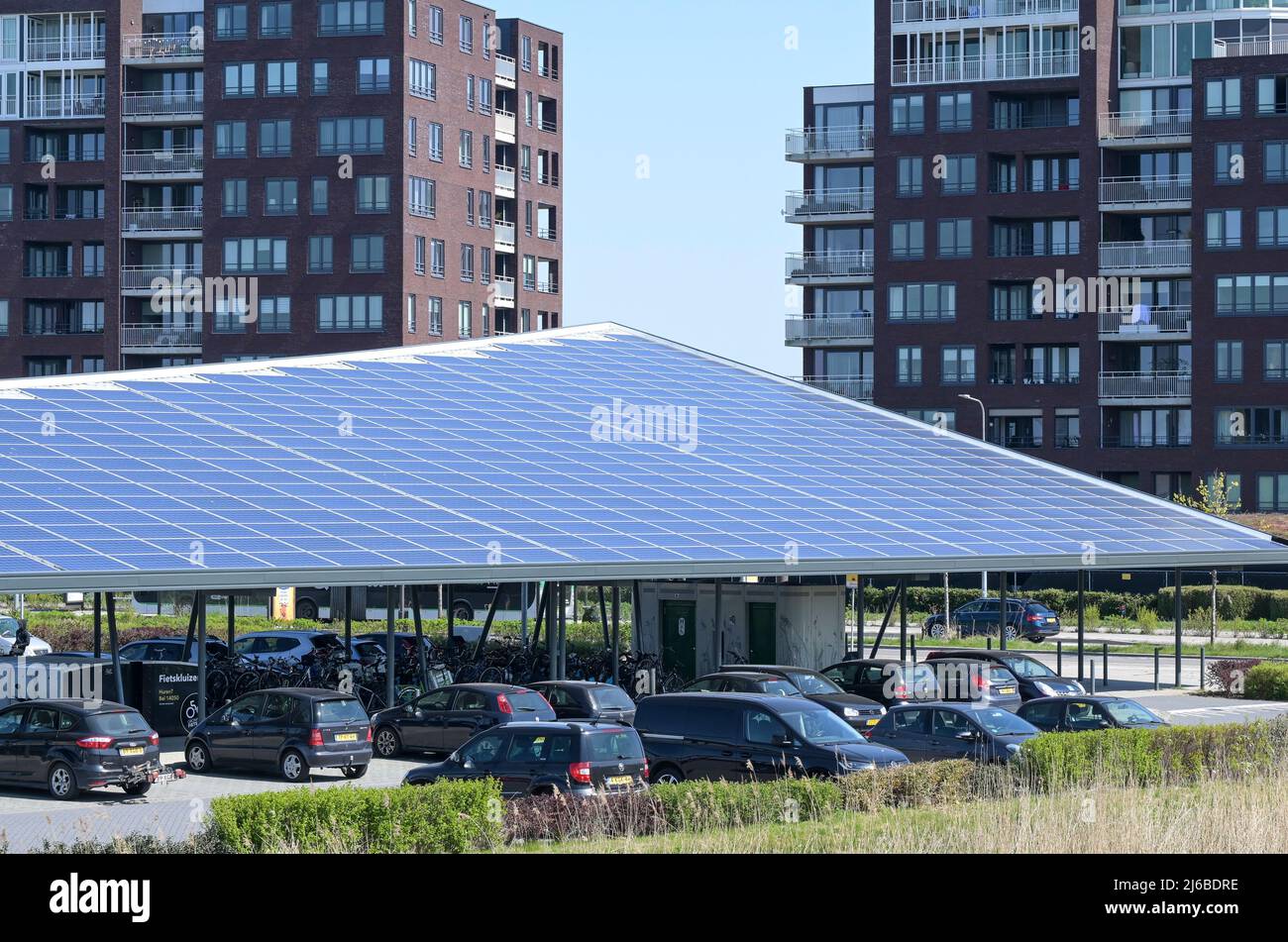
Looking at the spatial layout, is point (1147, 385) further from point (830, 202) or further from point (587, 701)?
point (587, 701)

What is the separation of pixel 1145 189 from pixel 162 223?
53706 millimetres

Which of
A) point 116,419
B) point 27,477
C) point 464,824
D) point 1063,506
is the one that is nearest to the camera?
point 464,824

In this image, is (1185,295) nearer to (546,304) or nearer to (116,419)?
(546,304)

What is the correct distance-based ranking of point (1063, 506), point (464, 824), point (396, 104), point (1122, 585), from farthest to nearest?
point (396, 104) < point (1122, 585) < point (1063, 506) < point (464, 824)

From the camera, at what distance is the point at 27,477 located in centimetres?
3033

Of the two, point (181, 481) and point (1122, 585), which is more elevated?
point (181, 481)

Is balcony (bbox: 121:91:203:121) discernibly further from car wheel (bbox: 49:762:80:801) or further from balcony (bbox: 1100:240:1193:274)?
car wheel (bbox: 49:762:80:801)

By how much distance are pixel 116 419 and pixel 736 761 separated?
54.3 ft

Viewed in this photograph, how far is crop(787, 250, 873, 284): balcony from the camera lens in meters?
97.9

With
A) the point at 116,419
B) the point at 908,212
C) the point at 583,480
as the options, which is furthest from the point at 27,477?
the point at 908,212

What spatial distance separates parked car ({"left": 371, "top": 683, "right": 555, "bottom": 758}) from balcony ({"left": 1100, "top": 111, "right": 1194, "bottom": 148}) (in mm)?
68339

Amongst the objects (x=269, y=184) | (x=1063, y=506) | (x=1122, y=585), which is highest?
(x=269, y=184)

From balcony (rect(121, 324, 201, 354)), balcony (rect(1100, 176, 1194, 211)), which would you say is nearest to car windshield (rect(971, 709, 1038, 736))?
balcony (rect(1100, 176, 1194, 211))
